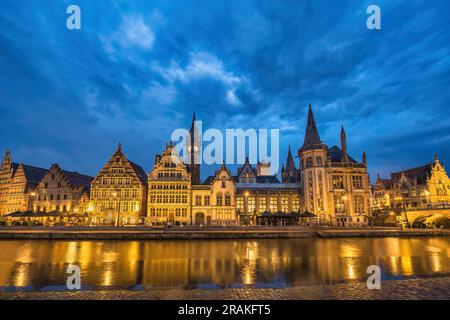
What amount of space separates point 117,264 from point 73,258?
5244mm

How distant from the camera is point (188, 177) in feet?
199

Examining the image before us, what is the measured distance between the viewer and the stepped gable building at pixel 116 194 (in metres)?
57.9

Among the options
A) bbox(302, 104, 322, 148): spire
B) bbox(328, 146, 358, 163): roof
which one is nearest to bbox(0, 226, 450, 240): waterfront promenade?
bbox(328, 146, 358, 163): roof

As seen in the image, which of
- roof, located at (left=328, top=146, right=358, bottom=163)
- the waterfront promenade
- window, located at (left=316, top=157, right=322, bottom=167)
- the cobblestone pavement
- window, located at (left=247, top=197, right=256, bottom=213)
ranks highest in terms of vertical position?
roof, located at (left=328, top=146, right=358, bottom=163)

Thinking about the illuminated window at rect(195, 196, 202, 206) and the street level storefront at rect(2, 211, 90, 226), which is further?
the illuminated window at rect(195, 196, 202, 206)

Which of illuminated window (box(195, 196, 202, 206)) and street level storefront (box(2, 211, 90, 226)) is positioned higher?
illuminated window (box(195, 196, 202, 206))

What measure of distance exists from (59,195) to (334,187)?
68.0 meters

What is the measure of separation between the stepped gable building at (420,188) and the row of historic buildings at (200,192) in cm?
27

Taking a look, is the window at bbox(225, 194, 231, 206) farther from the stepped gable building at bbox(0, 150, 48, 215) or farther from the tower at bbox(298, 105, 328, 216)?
the stepped gable building at bbox(0, 150, 48, 215)

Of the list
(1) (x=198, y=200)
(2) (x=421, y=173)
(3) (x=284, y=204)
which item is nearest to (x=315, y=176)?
(3) (x=284, y=204)

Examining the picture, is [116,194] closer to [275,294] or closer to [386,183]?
[275,294]

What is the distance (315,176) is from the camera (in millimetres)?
65625

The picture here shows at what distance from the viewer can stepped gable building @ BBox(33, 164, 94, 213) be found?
6272 centimetres
